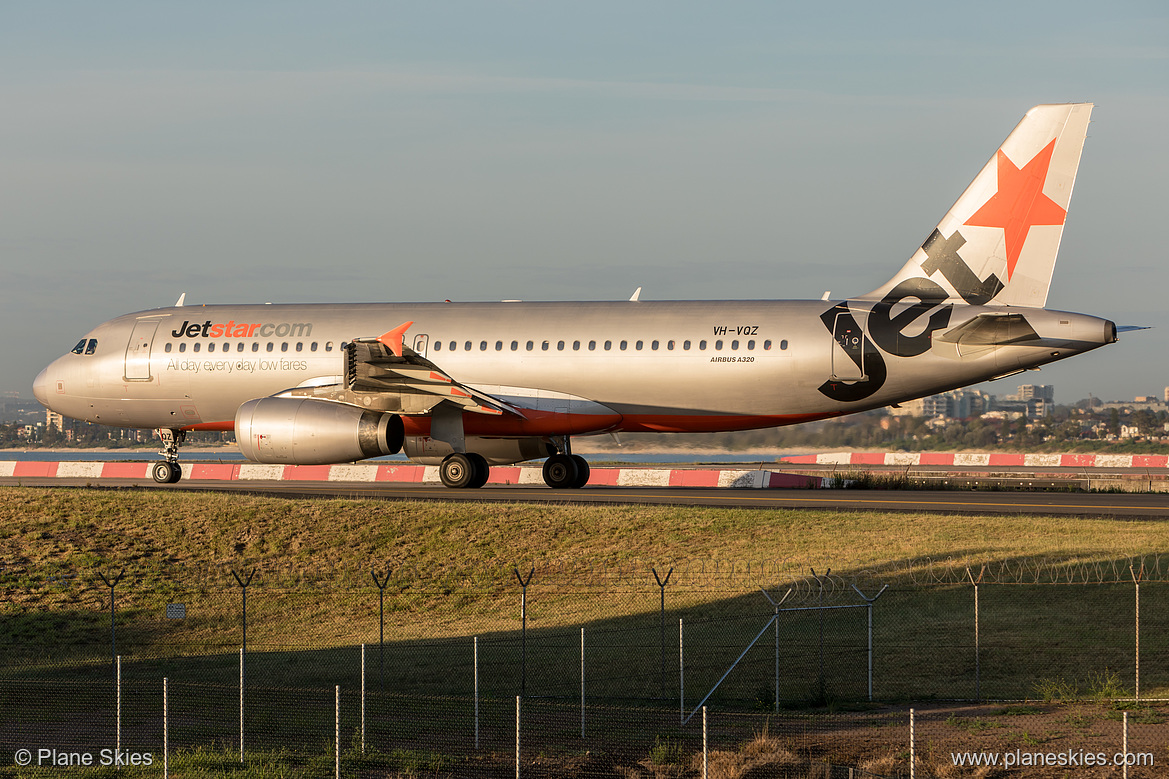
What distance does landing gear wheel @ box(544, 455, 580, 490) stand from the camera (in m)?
33.7

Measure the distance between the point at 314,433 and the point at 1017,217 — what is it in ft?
56.8

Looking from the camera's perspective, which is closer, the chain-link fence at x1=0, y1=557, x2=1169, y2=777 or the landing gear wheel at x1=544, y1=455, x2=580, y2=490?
the chain-link fence at x1=0, y1=557, x2=1169, y2=777

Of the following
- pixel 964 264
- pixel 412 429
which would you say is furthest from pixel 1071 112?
pixel 412 429

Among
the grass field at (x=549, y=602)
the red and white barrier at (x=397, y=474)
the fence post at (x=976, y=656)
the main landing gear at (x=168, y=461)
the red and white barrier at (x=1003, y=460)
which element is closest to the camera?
the fence post at (x=976, y=656)

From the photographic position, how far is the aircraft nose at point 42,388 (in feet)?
119

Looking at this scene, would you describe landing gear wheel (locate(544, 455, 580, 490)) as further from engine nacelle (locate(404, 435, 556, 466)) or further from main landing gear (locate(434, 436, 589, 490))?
engine nacelle (locate(404, 435, 556, 466))

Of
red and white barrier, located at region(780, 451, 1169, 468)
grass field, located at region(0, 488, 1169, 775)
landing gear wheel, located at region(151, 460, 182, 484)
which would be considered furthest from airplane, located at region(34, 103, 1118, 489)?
red and white barrier, located at region(780, 451, 1169, 468)

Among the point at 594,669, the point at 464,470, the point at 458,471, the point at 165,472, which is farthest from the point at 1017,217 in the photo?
the point at 165,472

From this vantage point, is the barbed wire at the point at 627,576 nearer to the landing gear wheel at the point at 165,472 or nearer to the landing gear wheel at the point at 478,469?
the landing gear wheel at the point at 478,469

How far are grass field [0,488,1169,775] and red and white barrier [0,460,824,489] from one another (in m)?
10.7

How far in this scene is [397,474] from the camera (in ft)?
136

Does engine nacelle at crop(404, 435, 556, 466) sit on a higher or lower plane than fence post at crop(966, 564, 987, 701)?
higher

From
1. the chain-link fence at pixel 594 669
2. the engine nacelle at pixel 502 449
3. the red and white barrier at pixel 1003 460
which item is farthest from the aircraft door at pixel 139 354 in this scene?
the red and white barrier at pixel 1003 460

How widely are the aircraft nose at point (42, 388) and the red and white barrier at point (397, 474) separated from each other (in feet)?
20.3
